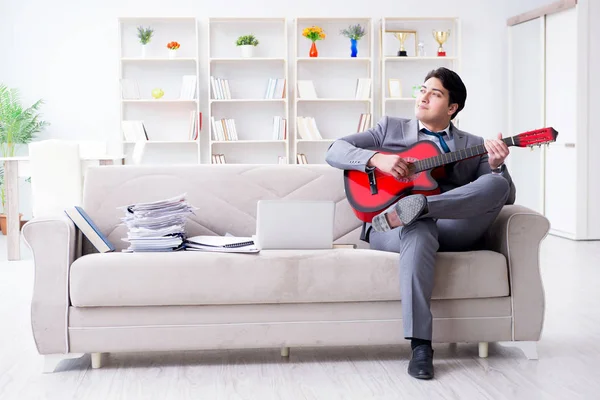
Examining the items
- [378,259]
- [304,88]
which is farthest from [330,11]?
[378,259]

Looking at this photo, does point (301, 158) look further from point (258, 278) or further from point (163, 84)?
point (258, 278)

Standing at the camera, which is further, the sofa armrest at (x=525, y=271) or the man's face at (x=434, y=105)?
the man's face at (x=434, y=105)

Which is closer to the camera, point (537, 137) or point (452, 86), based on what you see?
point (537, 137)

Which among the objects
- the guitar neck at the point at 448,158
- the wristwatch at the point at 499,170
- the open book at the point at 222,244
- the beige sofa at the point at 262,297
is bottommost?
the beige sofa at the point at 262,297

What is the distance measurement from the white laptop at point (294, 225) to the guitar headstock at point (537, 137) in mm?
687

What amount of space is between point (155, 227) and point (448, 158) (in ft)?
3.45

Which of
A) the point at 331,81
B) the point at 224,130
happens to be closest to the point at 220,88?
the point at 224,130

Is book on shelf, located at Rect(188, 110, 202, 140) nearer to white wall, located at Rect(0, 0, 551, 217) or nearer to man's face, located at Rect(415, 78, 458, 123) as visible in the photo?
white wall, located at Rect(0, 0, 551, 217)

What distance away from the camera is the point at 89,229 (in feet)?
9.36

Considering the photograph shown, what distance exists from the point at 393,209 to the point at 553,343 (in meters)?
0.88

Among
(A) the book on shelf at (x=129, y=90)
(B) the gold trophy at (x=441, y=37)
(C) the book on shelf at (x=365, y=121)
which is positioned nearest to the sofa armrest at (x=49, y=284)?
(A) the book on shelf at (x=129, y=90)

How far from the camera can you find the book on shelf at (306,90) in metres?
7.59

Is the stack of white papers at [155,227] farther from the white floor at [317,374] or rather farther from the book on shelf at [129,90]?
the book on shelf at [129,90]

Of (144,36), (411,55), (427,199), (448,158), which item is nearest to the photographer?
(427,199)
